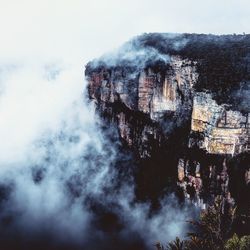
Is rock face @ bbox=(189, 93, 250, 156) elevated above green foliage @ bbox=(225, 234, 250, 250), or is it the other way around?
rock face @ bbox=(189, 93, 250, 156)

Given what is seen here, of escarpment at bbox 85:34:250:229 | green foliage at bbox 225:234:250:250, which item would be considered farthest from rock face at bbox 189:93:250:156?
green foliage at bbox 225:234:250:250

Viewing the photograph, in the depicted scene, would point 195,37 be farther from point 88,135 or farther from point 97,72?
point 88,135

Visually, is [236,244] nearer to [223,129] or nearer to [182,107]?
[223,129]

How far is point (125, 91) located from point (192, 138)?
9322mm

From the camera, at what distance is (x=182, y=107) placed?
42219mm

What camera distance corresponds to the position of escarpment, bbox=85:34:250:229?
38.2m

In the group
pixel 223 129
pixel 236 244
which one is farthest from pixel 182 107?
pixel 236 244

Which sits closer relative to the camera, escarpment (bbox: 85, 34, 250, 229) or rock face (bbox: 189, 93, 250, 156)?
rock face (bbox: 189, 93, 250, 156)

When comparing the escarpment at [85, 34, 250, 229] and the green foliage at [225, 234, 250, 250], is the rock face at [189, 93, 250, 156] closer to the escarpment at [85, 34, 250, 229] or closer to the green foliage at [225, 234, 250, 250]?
the escarpment at [85, 34, 250, 229]

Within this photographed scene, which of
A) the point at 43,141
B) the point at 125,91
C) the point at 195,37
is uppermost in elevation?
the point at 195,37

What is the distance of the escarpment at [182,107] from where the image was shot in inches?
1505

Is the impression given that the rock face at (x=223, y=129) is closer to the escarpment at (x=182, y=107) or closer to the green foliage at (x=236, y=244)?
the escarpment at (x=182, y=107)

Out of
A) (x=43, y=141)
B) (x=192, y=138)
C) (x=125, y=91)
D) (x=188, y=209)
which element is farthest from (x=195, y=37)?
(x=43, y=141)

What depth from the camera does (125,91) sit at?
45.8 meters
